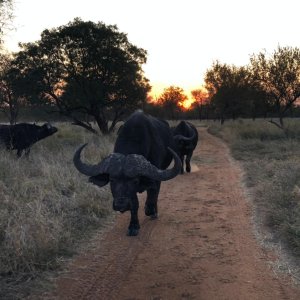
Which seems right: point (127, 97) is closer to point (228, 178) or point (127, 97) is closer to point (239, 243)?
point (228, 178)

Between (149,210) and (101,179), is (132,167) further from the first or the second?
(149,210)

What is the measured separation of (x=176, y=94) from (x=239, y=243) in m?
83.0

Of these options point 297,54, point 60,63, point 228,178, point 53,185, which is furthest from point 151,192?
point 297,54

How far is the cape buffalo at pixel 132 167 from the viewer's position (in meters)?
6.32

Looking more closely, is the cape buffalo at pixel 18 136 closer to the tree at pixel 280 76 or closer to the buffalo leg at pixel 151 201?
the buffalo leg at pixel 151 201

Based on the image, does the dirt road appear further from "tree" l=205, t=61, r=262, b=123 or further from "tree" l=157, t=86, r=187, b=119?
"tree" l=157, t=86, r=187, b=119

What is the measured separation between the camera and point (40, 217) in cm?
657

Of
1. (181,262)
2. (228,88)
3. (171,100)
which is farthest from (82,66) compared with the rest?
(171,100)

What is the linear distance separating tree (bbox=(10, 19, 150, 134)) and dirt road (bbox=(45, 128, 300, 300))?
16.7 metres

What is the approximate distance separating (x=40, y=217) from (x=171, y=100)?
82.3m

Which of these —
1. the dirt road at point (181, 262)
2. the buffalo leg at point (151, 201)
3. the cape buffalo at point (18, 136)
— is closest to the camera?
the dirt road at point (181, 262)

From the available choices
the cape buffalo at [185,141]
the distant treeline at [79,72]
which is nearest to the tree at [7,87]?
the distant treeline at [79,72]

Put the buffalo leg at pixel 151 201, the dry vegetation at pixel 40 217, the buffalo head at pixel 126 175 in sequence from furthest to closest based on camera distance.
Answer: the buffalo leg at pixel 151 201 < the buffalo head at pixel 126 175 < the dry vegetation at pixel 40 217

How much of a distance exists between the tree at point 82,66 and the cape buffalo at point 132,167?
57.0 ft
